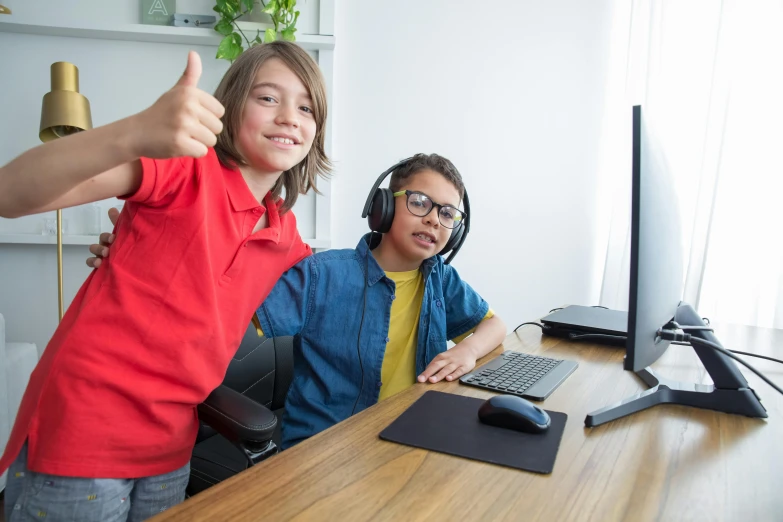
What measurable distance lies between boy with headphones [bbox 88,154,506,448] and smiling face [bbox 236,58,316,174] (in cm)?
25

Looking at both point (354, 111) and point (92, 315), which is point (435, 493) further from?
point (354, 111)

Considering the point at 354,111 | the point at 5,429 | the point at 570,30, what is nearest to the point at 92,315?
the point at 5,429

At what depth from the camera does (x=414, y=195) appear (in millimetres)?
1290

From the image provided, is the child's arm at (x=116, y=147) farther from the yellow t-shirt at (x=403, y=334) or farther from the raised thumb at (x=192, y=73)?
the yellow t-shirt at (x=403, y=334)

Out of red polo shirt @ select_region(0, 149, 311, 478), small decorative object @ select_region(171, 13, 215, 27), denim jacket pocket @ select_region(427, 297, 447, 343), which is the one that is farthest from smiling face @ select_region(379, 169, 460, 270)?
small decorative object @ select_region(171, 13, 215, 27)

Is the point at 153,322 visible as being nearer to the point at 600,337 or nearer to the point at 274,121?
the point at 274,121

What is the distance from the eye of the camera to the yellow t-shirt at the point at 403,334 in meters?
1.28

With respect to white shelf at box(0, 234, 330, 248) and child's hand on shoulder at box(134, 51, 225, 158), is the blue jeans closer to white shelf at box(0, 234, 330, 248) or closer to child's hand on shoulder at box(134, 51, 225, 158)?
child's hand on shoulder at box(134, 51, 225, 158)

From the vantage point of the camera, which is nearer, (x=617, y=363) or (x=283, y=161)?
(x=283, y=161)

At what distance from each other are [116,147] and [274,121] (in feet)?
1.43

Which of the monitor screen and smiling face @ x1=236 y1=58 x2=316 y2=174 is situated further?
smiling face @ x1=236 y1=58 x2=316 y2=174

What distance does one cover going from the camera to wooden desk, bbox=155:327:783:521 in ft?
1.84

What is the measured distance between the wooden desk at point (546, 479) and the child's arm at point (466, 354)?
165 millimetres

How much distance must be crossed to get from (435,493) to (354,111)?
2.23 m
